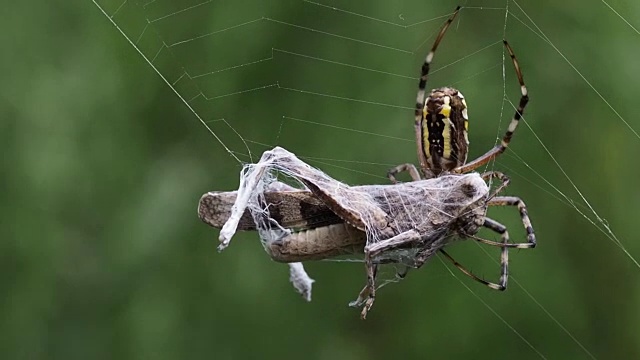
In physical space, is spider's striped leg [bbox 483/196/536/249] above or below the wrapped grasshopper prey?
below

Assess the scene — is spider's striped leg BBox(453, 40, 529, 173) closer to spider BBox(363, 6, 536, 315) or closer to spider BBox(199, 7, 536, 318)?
spider BBox(363, 6, 536, 315)

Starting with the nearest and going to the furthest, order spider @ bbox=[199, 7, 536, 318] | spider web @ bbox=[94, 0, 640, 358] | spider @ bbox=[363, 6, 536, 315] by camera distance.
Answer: spider @ bbox=[199, 7, 536, 318], spider @ bbox=[363, 6, 536, 315], spider web @ bbox=[94, 0, 640, 358]

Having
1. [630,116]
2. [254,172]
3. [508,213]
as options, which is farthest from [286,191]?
[630,116]

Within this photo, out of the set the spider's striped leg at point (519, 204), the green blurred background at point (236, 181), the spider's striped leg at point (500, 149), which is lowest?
the green blurred background at point (236, 181)

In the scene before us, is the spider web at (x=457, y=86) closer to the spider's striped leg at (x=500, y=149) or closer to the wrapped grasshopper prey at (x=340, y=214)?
the spider's striped leg at (x=500, y=149)

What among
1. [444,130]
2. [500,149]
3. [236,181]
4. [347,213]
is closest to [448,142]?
[444,130]

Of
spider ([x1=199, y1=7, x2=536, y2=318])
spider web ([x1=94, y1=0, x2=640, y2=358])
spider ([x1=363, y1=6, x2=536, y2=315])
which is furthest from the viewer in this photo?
spider web ([x1=94, y1=0, x2=640, y2=358])

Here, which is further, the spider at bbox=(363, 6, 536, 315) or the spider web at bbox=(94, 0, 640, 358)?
the spider web at bbox=(94, 0, 640, 358)

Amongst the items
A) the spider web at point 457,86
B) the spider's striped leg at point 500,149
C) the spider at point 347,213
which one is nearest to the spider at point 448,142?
the spider's striped leg at point 500,149

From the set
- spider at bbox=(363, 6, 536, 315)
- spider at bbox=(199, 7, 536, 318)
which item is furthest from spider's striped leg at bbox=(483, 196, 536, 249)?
spider at bbox=(199, 7, 536, 318)
